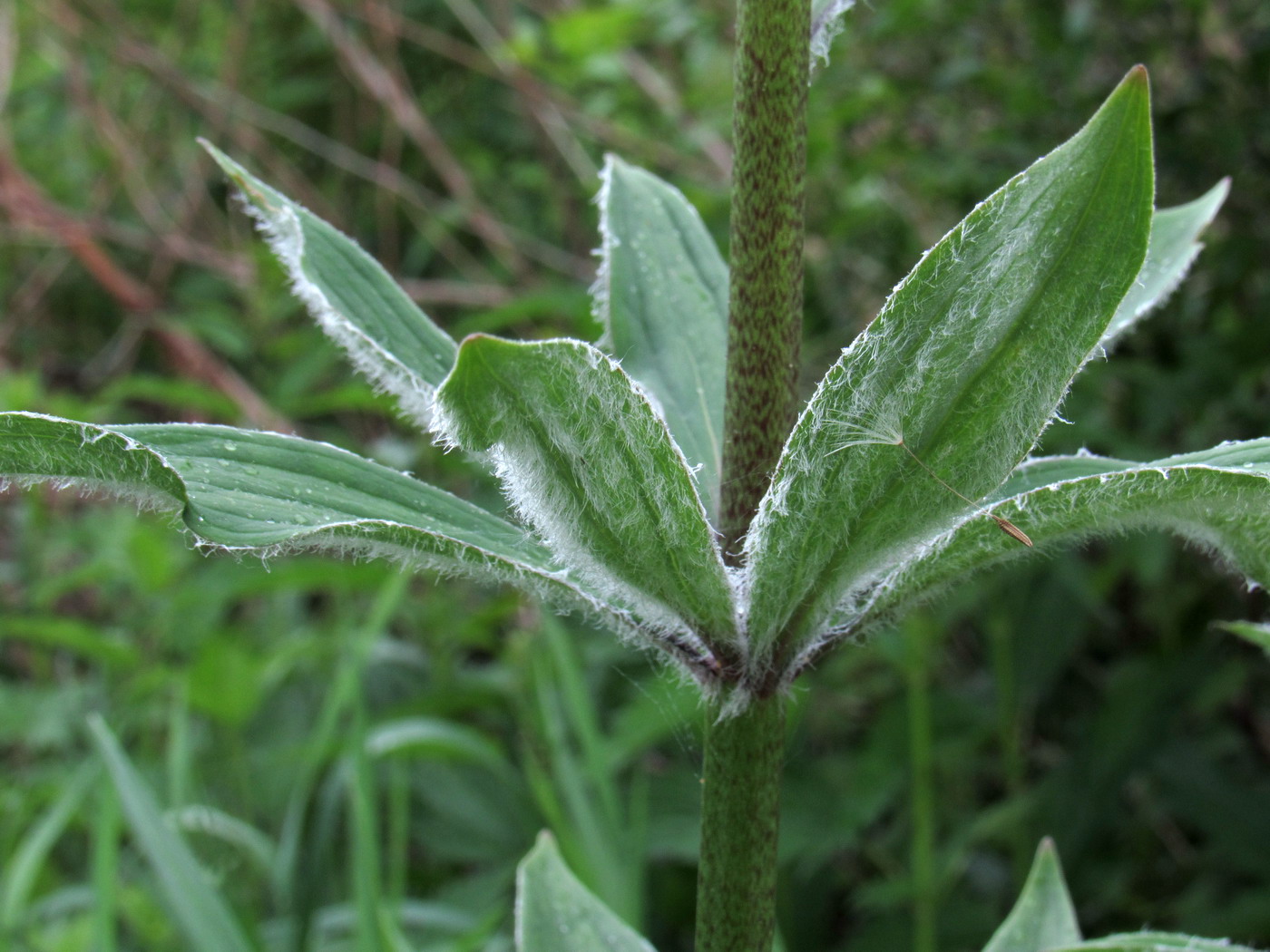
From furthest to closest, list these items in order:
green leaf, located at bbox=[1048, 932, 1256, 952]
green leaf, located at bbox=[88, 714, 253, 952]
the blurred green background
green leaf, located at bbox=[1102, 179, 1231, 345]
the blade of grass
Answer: the blurred green background
the blade of grass
green leaf, located at bbox=[88, 714, 253, 952]
green leaf, located at bbox=[1102, 179, 1231, 345]
green leaf, located at bbox=[1048, 932, 1256, 952]

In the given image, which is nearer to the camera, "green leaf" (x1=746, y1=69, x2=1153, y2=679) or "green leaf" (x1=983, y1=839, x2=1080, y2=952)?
"green leaf" (x1=746, y1=69, x2=1153, y2=679)

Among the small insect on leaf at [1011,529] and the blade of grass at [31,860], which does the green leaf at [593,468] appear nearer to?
the small insect on leaf at [1011,529]

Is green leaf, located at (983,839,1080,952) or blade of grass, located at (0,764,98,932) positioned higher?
blade of grass, located at (0,764,98,932)

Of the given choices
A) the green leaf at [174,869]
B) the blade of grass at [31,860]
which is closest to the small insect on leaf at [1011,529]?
the green leaf at [174,869]

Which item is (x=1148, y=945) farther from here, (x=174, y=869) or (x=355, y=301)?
(x=174, y=869)

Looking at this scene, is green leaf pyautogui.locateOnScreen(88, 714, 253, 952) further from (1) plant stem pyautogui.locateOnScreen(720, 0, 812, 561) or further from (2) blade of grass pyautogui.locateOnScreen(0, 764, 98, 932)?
(1) plant stem pyautogui.locateOnScreen(720, 0, 812, 561)

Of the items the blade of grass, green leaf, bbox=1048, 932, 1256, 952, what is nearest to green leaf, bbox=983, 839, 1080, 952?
green leaf, bbox=1048, 932, 1256, 952
